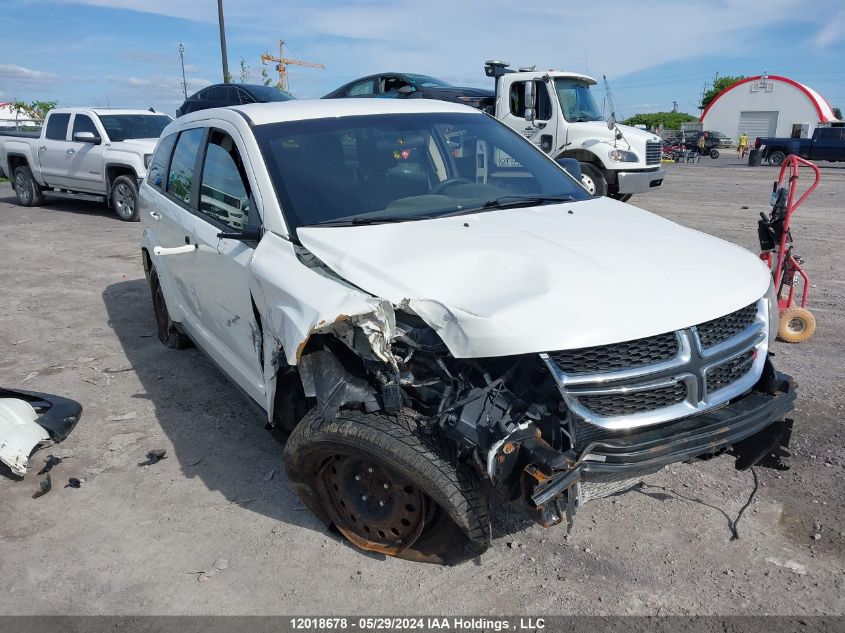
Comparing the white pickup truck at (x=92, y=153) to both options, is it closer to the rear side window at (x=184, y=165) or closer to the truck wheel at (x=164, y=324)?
the truck wheel at (x=164, y=324)

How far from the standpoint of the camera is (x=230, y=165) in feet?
12.7

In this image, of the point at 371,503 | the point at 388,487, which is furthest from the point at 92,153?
the point at 388,487

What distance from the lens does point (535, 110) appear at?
13.8 meters

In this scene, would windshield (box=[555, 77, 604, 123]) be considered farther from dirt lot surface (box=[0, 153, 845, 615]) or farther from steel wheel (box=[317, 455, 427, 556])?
steel wheel (box=[317, 455, 427, 556])

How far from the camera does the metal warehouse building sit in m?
54.5

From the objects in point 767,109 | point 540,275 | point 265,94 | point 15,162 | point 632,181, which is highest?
point 767,109

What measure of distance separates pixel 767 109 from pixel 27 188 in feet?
192

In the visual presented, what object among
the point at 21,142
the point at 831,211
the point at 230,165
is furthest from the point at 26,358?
the point at 831,211

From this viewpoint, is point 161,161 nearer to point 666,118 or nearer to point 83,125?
point 83,125

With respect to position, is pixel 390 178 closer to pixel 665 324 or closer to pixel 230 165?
pixel 230 165

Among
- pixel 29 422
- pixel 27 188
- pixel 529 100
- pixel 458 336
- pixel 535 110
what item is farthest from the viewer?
pixel 27 188

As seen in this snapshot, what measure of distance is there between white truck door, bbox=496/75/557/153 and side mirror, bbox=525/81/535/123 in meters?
0.07

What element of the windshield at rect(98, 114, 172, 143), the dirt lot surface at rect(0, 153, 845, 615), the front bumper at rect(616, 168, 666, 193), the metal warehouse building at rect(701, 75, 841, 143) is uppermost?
the metal warehouse building at rect(701, 75, 841, 143)

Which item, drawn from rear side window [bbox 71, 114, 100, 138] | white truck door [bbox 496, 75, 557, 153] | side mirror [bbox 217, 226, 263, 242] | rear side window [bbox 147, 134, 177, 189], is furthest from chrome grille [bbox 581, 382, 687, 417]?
rear side window [bbox 71, 114, 100, 138]
